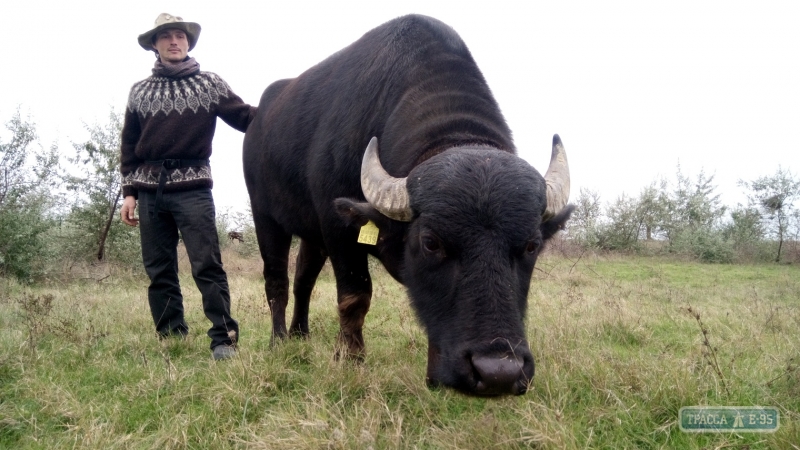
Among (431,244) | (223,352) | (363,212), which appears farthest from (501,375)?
(223,352)

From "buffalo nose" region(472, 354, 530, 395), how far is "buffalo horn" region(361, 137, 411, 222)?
1.06 meters

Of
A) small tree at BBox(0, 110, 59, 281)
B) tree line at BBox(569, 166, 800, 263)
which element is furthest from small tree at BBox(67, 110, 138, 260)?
tree line at BBox(569, 166, 800, 263)

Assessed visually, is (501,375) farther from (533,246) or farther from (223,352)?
(223,352)

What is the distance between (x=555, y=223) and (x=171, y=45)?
3.88 meters

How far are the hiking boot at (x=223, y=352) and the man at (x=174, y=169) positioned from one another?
20 millimetres

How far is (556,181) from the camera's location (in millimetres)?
3439

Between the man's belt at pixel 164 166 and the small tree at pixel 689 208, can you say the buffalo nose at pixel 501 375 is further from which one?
the small tree at pixel 689 208

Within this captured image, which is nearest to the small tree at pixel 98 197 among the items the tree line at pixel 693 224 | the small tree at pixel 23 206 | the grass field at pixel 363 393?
the small tree at pixel 23 206

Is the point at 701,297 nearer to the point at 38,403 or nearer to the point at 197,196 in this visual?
the point at 197,196

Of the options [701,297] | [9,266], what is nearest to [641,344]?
[701,297]

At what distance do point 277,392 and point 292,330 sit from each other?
83.6 inches

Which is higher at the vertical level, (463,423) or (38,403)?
(463,423)

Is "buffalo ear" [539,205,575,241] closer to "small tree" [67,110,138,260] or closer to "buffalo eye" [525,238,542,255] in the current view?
"buffalo eye" [525,238,542,255]

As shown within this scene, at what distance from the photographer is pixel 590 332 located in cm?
524
